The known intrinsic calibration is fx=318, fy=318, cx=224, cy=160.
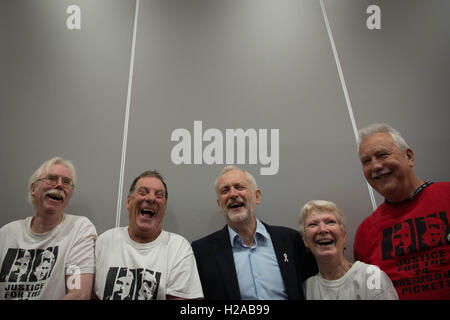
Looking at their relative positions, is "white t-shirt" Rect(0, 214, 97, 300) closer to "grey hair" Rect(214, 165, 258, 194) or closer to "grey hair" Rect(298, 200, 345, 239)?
"grey hair" Rect(214, 165, 258, 194)

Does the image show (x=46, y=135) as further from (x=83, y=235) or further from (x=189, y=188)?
(x=189, y=188)

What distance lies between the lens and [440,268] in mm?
1680

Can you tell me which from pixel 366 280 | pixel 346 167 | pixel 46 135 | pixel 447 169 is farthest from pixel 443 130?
pixel 46 135

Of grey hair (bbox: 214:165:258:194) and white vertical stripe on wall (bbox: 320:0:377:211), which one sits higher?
white vertical stripe on wall (bbox: 320:0:377:211)

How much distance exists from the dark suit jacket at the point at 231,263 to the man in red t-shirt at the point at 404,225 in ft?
1.23

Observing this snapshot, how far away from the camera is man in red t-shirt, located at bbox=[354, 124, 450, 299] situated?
1.69 meters

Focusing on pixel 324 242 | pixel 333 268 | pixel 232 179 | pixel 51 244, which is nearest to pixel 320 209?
pixel 324 242

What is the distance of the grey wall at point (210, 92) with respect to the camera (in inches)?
88.0

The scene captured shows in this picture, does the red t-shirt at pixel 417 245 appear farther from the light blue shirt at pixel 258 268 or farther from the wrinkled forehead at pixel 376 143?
the light blue shirt at pixel 258 268

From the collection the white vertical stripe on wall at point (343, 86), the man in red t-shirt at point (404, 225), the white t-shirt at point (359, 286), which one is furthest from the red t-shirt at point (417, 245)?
the white vertical stripe on wall at point (343, 86)

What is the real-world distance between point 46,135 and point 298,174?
1811mm

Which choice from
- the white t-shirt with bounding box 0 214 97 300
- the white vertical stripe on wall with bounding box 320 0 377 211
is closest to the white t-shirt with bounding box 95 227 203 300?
the white t-shirt with bounding box 0 214 97 300

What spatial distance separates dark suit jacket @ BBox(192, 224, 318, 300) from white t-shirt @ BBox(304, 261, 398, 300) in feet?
0.45

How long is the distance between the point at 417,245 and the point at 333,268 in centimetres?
46
